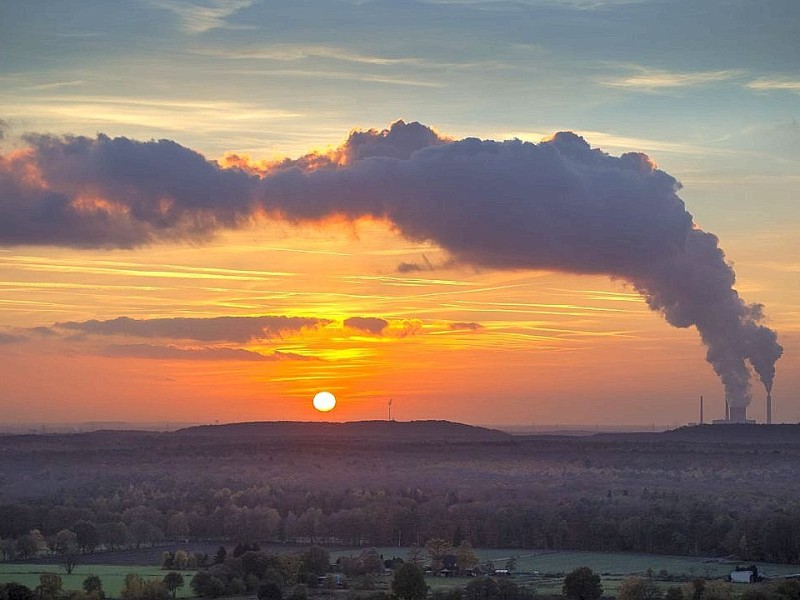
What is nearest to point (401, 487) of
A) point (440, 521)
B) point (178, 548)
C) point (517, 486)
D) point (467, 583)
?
point (517, 486)

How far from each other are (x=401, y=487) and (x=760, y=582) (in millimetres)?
80998

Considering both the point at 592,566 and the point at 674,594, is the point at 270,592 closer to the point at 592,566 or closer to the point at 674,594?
the point at 674,594

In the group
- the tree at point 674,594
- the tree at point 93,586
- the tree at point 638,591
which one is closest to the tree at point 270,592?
the tree at point 93,586

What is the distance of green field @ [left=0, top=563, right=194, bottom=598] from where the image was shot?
83.1 meters

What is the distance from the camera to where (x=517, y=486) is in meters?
161

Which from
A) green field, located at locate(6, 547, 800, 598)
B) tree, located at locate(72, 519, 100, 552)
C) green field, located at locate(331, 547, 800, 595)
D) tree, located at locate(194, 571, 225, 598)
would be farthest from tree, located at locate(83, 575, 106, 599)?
tree, located at locate(72, 519, 100, 552)

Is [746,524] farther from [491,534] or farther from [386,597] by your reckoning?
[386,597]

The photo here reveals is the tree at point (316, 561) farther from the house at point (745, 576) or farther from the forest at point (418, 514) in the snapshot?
the house at point (745, 576)

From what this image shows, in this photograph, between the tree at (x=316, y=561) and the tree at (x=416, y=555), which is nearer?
the tree at (x=316, y=561)

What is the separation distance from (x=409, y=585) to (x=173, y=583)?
566 inches

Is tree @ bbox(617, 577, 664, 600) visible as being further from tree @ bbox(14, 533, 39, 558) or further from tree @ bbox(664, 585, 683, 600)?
tree @ bbox(14, 533, 39, 558)

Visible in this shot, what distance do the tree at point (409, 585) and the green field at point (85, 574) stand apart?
1197cm

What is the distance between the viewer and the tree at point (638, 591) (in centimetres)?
7481

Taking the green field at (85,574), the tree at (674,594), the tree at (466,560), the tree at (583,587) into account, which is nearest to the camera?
the tree at (674,594)
